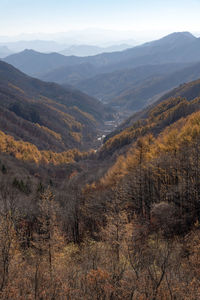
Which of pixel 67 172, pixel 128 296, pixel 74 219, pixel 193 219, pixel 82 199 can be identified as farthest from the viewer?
pixel 67 172

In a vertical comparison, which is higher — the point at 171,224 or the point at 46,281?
the point at 46,281

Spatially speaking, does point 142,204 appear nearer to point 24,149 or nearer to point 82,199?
point 82,199

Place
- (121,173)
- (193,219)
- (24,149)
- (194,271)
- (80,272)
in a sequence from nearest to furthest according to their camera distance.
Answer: (194,271) < (80,272) < (193,219) < (121,173) < (24,149)

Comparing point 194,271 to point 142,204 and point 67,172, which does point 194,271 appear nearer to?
point 142,204

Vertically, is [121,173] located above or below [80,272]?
below

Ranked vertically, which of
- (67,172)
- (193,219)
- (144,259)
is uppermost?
(144,259)

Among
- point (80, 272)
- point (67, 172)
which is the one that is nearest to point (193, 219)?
point (80, 272)

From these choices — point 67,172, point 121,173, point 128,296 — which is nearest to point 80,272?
point 128,296

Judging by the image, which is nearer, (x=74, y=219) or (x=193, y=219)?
(x=193, y=219)

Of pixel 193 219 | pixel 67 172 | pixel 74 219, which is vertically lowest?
pixel 67 172
